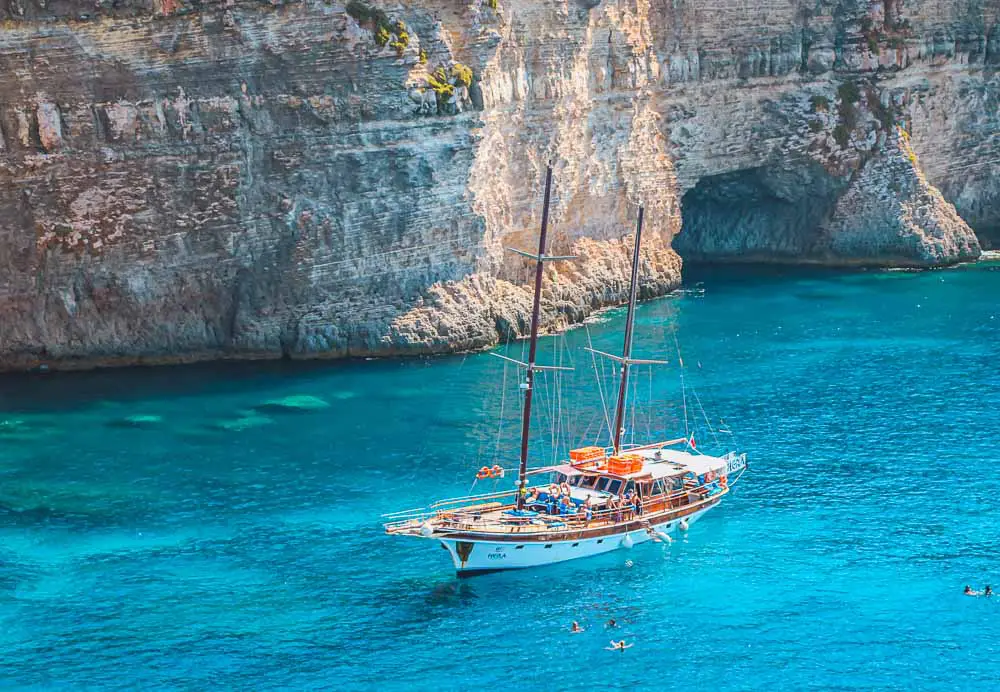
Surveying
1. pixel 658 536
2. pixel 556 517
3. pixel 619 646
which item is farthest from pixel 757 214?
pixel 619 646

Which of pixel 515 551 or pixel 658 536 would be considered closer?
pixel 515 551

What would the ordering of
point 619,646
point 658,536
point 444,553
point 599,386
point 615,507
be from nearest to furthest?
point 619,646 → point 444,553 → point 615,507 → point 658,536 → point 599,386

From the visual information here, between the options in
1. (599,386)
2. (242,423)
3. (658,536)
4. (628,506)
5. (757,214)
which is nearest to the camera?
(628,506)

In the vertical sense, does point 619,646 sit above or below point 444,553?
below

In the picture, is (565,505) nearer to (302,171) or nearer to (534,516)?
(534,516)

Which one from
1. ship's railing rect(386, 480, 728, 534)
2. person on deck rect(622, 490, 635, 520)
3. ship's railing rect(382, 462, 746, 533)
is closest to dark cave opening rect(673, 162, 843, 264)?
ship's railing rect(382, 462, 746, 533)

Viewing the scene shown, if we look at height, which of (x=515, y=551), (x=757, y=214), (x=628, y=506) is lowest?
(x=515, y=551)

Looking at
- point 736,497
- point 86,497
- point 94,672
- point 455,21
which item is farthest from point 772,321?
point 94,672

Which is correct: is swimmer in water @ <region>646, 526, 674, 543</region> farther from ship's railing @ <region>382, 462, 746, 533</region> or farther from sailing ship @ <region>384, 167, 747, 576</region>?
ship's railing @ <region>382, 462, 746, 533</region>
